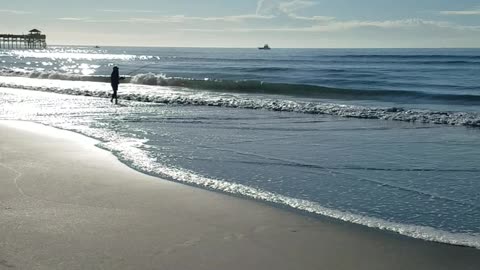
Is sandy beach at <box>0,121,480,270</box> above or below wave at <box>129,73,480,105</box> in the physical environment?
below

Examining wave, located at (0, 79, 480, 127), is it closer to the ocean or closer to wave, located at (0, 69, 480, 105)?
the ocean

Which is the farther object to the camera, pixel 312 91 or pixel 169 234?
pixel 312 91

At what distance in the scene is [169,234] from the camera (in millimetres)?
5172

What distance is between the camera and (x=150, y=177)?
25.2 feet

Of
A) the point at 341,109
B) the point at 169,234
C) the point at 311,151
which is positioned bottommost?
the point at 169,234

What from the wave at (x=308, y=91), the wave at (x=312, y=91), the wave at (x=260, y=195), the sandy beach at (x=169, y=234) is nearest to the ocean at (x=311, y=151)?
the wave at (x=260, y=195)

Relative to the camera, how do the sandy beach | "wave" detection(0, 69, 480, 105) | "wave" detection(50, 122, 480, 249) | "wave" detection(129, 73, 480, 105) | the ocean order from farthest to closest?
"wave" detection(129, 73, 480, 105), "wave" detection(0, 69, 480, 105), the ocean, "wave" detection(50, 122, 480, 249), the sandy beach

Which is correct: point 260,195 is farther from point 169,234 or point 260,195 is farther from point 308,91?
point 308,91

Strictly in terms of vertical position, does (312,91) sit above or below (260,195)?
above

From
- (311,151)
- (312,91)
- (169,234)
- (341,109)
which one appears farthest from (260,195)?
(312,91)

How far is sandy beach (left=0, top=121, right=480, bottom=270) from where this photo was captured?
4516mm

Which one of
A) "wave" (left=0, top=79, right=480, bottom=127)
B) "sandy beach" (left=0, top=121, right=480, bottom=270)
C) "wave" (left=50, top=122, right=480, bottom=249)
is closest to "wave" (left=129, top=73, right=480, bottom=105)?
"wave" (left=0, top=79, right=480, bottom=127)

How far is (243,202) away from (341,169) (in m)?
2.72

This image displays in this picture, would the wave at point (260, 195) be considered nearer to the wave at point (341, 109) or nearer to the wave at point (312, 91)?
the wave at point (341, 109)
